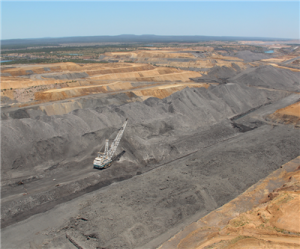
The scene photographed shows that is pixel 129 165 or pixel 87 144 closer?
pixel 129 165

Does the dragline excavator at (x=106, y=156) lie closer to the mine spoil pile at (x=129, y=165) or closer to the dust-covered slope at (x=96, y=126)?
the mine spoil pile at (x=129, y=165)

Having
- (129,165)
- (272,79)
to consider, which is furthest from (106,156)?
(272,79)

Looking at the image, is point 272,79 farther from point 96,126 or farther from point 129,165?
point 129,165

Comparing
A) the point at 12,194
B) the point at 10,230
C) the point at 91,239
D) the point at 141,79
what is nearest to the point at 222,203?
the point at 91,239

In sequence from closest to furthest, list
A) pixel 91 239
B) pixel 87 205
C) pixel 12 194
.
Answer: pixel 91 239, pixel 87 205, pixel 12 194

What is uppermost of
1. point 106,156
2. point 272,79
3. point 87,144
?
point 272,79

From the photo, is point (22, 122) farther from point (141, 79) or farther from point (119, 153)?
point (141, 79)

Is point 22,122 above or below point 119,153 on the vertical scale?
above

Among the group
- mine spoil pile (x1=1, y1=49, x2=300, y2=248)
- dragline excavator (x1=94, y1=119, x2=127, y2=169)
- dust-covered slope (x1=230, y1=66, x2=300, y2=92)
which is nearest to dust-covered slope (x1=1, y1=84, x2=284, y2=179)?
mine spoil pile (x1=1, y1=49, x2=300, y2=248)

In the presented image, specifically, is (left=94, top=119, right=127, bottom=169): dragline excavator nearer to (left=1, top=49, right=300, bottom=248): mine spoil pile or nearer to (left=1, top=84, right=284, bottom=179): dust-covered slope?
(left=1, top=49, right=300, bottom=248): mine spoil pile
